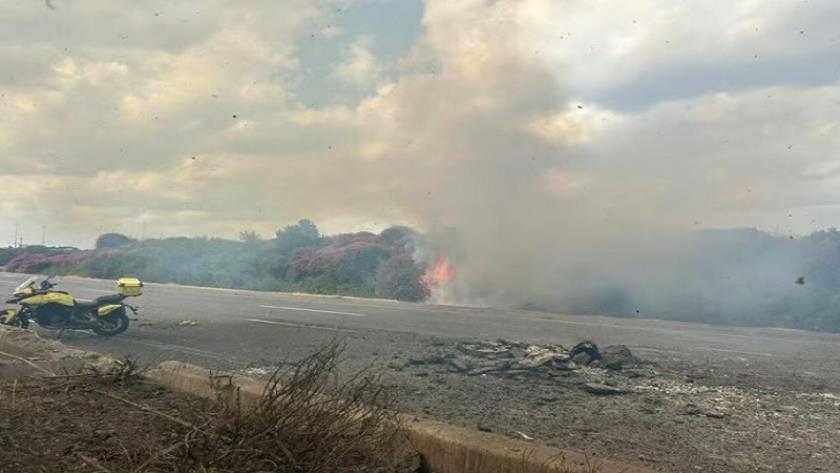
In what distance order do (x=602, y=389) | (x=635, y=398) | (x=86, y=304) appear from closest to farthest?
(x=635, y=398), (x=602, y=389), (x=86, y=304)

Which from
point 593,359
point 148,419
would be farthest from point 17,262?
point 148,419

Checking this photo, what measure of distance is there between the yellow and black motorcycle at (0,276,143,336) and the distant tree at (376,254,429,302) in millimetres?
15735

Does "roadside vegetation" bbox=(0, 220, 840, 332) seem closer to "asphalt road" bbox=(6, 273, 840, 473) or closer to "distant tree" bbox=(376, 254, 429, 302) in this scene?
"distant tree" bbox=(376, 254, 429, 302)

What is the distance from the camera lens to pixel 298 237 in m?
46.9

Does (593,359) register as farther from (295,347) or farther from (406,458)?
(406,458)

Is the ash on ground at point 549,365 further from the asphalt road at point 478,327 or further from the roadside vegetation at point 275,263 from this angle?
the roadside vegetation at point 275,263

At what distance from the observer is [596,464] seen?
13.0ft

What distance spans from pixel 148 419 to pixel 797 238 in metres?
26.6

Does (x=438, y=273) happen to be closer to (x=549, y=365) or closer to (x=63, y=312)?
(x=63, y=312)

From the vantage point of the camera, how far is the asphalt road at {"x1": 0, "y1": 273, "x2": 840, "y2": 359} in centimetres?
1445

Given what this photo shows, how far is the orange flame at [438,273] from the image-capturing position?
28766 millimetres

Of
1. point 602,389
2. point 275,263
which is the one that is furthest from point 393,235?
point 602,389

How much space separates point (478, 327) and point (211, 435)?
12974 millimetres

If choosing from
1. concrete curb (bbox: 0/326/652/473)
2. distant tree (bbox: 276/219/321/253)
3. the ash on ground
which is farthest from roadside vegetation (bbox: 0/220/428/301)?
concrete curb (bbox: 0/326/652/473)
